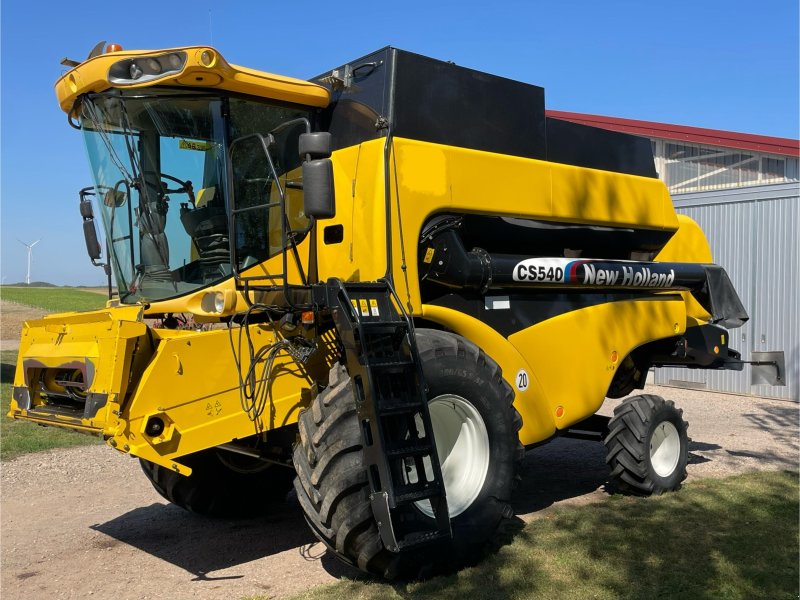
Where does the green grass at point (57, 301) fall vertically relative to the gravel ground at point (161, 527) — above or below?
above

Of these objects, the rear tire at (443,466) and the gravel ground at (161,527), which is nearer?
the rear tire at (443,466)

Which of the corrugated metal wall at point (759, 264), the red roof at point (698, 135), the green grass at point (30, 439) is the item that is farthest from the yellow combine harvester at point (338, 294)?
the red roof at point (698, 135)

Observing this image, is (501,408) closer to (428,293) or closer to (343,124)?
(428,293)

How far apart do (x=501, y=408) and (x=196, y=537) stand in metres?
2.70

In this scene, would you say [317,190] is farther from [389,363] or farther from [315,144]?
[389,363]

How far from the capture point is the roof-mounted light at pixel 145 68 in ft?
15.7

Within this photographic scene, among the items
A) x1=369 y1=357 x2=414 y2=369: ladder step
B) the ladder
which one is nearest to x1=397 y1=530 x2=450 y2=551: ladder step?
the ladder

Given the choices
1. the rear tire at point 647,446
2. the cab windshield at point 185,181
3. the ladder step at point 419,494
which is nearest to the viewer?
the ladder step at point 419,494

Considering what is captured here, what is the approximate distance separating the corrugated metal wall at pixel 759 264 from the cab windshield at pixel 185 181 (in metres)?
10.7

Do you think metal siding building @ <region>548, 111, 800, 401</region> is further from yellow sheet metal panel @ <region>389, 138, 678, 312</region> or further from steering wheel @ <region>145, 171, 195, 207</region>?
steering wheel @ <region>145, 171, 195, 207</region>

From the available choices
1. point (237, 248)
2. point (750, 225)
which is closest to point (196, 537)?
point (237, 248)

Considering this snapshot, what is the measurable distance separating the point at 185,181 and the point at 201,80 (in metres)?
0.70

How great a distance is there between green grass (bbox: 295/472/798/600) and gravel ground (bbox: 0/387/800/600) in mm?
551

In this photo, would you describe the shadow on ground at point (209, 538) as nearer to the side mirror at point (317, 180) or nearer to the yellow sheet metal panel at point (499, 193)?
the yellow sheet metal panel at point (499, 193)
